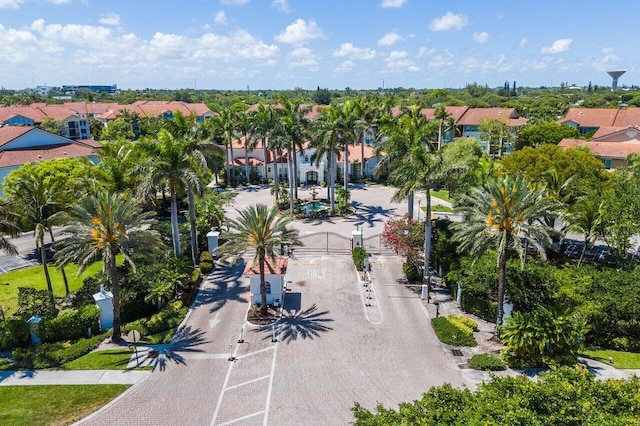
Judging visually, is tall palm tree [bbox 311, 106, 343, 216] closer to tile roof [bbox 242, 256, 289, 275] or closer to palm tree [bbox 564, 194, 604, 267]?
tile roof [bbox 242, 256, 289, 275]

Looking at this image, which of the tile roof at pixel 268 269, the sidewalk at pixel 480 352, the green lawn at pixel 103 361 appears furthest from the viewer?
the tile roof at pixel 268 269

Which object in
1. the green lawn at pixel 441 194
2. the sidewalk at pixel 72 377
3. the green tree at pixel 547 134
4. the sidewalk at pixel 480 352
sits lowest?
the sidewalk at pixel 480 352

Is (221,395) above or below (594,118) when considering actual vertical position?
below

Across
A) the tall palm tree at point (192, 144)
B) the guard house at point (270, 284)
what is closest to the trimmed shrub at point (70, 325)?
the guard house at point (270, 284)

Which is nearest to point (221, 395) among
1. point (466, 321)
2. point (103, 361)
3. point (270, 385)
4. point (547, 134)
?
point (270, 385)

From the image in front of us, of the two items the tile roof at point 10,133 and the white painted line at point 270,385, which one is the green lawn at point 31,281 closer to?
the white painted line at point 270,385

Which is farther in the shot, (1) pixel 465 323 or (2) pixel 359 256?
(2) pixel 359 256

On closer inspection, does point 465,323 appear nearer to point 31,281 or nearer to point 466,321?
point 466,321
